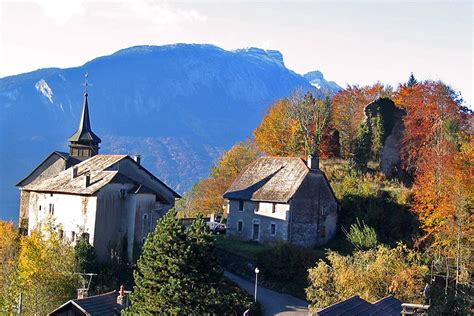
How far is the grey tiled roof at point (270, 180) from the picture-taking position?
49566 mm

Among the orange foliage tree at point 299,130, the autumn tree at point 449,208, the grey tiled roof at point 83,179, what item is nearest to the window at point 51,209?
the grey tiled roof at point 83,179

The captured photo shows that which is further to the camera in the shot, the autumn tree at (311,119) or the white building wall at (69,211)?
the autumn tree at (311,119)

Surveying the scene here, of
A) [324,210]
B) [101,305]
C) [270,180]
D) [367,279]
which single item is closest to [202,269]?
[101,305]

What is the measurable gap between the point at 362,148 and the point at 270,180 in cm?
1002

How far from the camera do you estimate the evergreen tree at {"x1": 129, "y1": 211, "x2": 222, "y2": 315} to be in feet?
A: 95.3

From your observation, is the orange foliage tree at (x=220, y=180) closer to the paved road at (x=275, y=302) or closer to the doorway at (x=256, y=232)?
the doorway at (x=256, y=232)

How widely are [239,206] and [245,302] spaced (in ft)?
46.4

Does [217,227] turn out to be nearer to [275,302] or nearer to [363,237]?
[363,237]

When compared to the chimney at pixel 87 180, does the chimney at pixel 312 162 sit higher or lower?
higher

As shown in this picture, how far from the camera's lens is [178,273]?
96.6ft

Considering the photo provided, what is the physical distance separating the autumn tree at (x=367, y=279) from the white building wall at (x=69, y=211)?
15264 mm

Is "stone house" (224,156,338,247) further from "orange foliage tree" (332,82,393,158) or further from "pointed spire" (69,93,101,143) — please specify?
"pointed spire" (69,93,101,143)

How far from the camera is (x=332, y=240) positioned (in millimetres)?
51500

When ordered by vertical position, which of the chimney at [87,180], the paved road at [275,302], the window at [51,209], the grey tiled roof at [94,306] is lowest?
the paved road at [275,302]
